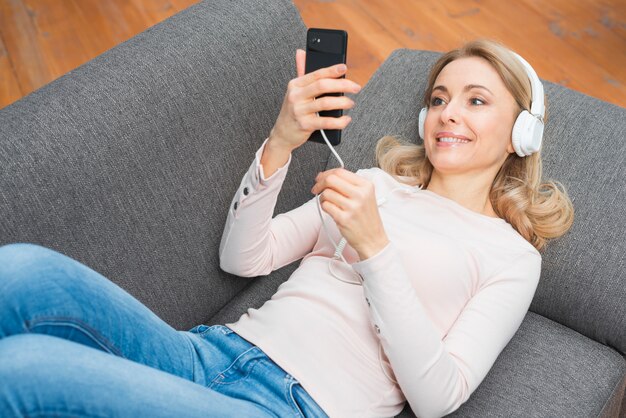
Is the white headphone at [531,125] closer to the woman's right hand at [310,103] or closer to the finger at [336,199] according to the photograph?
the woman's right hand at [310,103]

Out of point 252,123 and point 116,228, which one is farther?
point 252,123

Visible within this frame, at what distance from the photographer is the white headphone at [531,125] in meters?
1.43

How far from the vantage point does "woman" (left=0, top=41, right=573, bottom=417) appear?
98cm

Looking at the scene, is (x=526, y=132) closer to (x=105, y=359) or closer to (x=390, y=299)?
(x=390, y=299)

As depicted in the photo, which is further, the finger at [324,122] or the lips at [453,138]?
the lips at [453,138]

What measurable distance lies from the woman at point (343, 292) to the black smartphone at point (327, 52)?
3 cm

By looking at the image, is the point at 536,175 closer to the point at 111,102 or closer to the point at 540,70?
the point at 111,102

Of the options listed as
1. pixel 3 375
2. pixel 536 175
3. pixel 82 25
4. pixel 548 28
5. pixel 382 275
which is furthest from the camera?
pixel 82 25

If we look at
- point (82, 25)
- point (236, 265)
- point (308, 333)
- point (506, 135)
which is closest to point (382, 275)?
point (308, 333)

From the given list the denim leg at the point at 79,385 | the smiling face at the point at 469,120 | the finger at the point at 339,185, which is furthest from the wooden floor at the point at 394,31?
the denim leg at the point at 79,385

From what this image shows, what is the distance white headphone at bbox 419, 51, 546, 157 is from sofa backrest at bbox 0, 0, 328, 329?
54cm

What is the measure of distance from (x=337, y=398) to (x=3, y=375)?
22.4 inches

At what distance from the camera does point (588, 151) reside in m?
1.57

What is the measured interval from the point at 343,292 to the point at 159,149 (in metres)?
0.49
